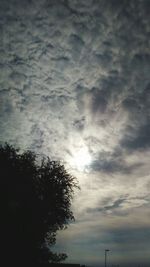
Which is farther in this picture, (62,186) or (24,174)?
(62,186)

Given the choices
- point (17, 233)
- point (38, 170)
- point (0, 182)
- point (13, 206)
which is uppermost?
point (38, 170)

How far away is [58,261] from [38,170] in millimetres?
11348

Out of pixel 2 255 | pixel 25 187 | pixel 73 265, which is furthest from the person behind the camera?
pixel 73 265

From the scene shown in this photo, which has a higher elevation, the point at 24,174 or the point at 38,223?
the point at 24,174

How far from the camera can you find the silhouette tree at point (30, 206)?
88.8 ft

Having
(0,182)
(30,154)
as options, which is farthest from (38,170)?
(0,182)

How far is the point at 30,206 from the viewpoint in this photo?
95.0 feet

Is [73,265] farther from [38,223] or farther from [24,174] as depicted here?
[24,174]

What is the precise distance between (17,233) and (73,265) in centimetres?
1483

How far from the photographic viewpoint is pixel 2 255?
26.4 meters

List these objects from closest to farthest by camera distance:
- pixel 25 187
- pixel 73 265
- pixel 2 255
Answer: pixel 2 255, pixel 25 187, pixel 73 265

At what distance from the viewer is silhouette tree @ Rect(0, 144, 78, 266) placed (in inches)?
1066

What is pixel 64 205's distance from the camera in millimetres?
33000

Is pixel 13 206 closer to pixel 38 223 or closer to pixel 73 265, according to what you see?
pixel 38 223
